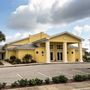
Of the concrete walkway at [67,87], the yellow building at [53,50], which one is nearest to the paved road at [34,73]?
the concrete walkway at [67,87]

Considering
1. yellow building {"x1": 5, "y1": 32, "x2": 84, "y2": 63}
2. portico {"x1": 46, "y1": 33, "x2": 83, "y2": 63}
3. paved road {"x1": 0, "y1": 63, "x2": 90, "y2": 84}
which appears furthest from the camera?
yellow building {"x1": 5, "y1": 32, "x2": 84, "y2": 63}

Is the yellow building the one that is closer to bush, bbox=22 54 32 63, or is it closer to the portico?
the portico

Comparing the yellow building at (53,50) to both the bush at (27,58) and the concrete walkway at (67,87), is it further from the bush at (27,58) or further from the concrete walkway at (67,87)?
the concrete walkway at (67,87)

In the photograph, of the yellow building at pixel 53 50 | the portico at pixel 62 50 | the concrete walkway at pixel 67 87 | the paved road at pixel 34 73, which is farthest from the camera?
the yellow building at pixel 53 50

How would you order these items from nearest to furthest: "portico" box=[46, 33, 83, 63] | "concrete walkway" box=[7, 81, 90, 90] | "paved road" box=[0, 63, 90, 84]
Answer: "concrete walkway" box=[7, 81, 90, 90] < "paved road" box=[0, 63, 90, 84] < "portico" box=[46, 33, 83, 63]

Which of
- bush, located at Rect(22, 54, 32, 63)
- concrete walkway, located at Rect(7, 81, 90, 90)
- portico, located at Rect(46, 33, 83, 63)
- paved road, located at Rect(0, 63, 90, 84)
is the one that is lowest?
concrete walkway, located at Rect(7, 81, 90, 90)

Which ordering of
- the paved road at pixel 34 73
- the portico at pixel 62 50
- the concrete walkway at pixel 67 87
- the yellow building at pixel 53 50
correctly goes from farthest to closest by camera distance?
the yellow building at pixel 53 50 → the portico at pixel 62 50 → the paved road at pixel 34 73 → the concrete walkway at pixel 67 87

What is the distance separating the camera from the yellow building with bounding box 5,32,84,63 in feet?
151

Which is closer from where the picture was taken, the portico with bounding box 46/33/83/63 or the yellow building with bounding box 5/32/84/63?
the portico with bounding box 46/33/83/63

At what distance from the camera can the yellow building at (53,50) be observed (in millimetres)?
45875

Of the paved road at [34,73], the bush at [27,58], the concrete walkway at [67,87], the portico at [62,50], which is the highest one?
the portico at [62,50]

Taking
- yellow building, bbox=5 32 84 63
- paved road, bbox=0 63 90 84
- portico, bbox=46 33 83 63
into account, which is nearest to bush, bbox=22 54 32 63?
yellow building, bbox=5 32 84 63

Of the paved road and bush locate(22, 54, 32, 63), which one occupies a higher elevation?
bush locate(22, 54, 32, 63)

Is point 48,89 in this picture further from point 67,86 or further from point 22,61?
point 22,61
